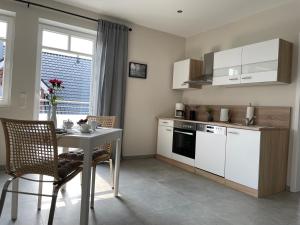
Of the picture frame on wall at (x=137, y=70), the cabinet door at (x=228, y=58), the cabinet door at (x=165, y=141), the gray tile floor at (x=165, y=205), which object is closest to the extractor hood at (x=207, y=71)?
the cabinet door at (x=228, y=58)

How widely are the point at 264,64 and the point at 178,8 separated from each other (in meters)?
1.56

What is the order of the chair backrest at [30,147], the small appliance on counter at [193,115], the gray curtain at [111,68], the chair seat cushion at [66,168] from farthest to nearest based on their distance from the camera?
1. the small appliance on counter at [193,115]
2. the gray curtain at [111,68]
3. the chair seat cushion at [66,168]
4. the chair backrest at [30,147]

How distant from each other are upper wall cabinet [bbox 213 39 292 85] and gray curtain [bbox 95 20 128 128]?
6.05 feet

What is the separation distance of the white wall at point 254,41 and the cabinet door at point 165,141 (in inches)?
33.7

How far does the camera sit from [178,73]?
15.5ft

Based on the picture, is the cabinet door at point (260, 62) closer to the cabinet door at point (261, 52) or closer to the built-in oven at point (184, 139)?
the cabinet door at point (261, 52)

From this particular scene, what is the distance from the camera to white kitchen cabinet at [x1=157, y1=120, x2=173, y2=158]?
14.3 feet

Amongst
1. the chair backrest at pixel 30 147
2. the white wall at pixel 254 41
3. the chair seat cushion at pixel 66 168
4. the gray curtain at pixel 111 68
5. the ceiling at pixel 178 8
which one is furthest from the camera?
the gray curtain at pixel 111 68

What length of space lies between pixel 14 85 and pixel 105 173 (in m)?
1.86

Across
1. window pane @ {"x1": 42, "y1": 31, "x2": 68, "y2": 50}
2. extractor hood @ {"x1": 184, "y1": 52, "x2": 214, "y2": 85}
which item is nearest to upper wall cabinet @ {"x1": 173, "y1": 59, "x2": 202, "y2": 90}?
extractor hood @ {"x1": 184, "y1": 52, "x2": 214, "y2": 85}

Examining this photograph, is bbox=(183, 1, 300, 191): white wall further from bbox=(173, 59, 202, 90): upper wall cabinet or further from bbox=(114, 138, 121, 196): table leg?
bbox=(114, 138, 121, 196): table leg

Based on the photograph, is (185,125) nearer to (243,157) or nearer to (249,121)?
(249,121)

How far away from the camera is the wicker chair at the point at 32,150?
63.0 inches

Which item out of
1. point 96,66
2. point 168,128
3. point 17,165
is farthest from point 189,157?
point 17,165
